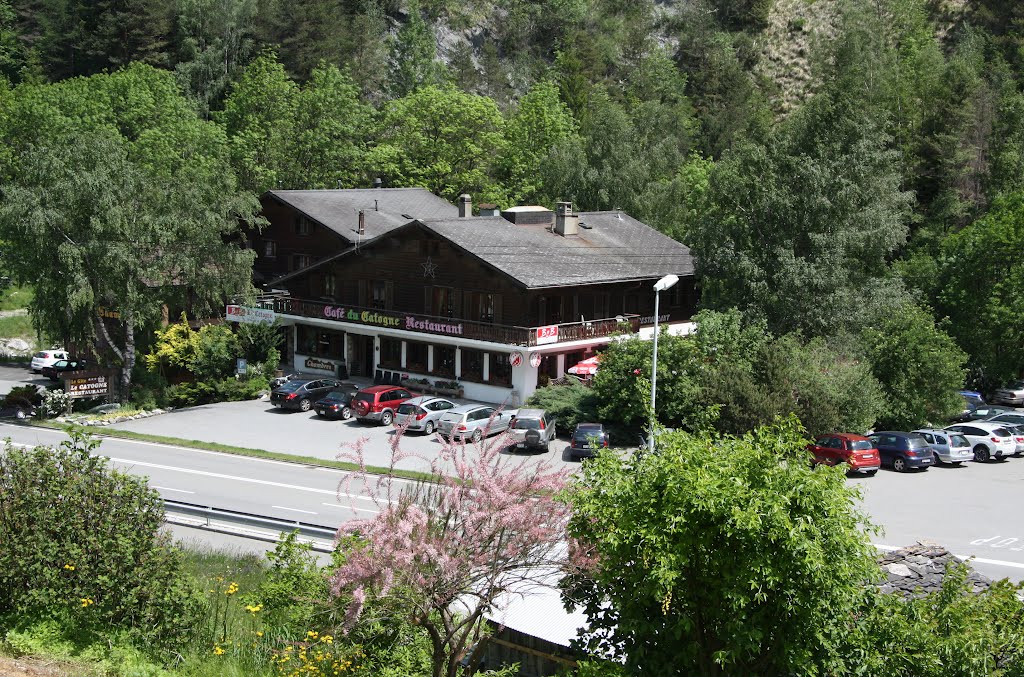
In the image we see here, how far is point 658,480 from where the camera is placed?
13.2 metres

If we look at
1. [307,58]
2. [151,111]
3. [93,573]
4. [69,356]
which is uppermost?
[307,58]

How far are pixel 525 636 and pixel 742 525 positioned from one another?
5.65 metres

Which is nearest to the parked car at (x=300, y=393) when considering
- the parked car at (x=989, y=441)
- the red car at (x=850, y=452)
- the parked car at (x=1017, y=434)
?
the red car at (x=850, y=452)

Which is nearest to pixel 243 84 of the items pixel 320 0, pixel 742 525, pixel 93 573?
pixel 320 0

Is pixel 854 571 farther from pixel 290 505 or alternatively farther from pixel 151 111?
pixel 151 111

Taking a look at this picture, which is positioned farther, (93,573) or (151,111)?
(151,111)

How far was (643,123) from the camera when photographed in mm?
80188

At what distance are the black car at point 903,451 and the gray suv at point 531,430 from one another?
11.9m

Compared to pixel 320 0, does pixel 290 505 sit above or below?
below

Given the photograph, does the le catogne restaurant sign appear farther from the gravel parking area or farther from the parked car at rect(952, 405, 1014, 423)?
the parked car at rect(952, 405, 1014, 423)

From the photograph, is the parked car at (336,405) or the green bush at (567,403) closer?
the green bush at (567,403)

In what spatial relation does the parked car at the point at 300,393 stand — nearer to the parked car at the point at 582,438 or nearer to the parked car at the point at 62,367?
the parked car at the point at 62,367

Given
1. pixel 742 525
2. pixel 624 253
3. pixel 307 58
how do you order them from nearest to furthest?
pixel 742 525 < pixel 624 253 < pixel 307 58

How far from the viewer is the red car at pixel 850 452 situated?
3662cm
